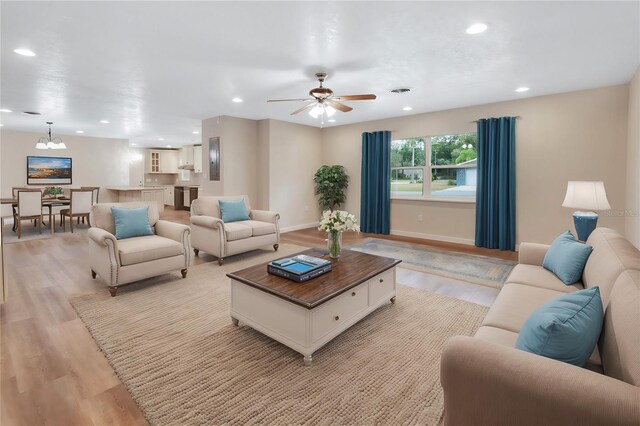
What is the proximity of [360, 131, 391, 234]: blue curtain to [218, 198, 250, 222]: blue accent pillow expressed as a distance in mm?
2862

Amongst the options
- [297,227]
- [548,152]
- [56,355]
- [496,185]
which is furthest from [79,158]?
[548,152]

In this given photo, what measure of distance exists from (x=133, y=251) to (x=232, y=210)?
182 cm

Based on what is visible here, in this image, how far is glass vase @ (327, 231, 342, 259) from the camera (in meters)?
2.98

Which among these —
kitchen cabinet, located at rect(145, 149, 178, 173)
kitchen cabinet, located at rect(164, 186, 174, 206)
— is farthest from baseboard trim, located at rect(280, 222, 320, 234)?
kitchen cabinet, located at rect(145, 149, 178, 173)

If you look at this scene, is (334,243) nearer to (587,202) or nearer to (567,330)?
(567,330)

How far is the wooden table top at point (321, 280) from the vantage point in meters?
2.16

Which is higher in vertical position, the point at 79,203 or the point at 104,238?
the point at 79,203

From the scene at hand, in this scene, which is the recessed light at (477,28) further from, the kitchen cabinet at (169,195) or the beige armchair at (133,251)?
the kitchen cabinet at (169,195)

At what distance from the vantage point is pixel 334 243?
118 inches

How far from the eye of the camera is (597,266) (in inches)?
76.6

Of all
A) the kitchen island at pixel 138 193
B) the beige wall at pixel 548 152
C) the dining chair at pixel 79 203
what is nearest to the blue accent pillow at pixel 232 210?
the beige wall at pixel 548 152

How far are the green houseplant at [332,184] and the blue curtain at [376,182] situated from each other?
0.54m

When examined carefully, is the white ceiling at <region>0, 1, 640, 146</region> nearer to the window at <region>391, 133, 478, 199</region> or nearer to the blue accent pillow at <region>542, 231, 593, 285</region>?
the window at <region>391, 133, 478, 199</region>

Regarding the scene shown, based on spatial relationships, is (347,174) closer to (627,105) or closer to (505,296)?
(627,105)
